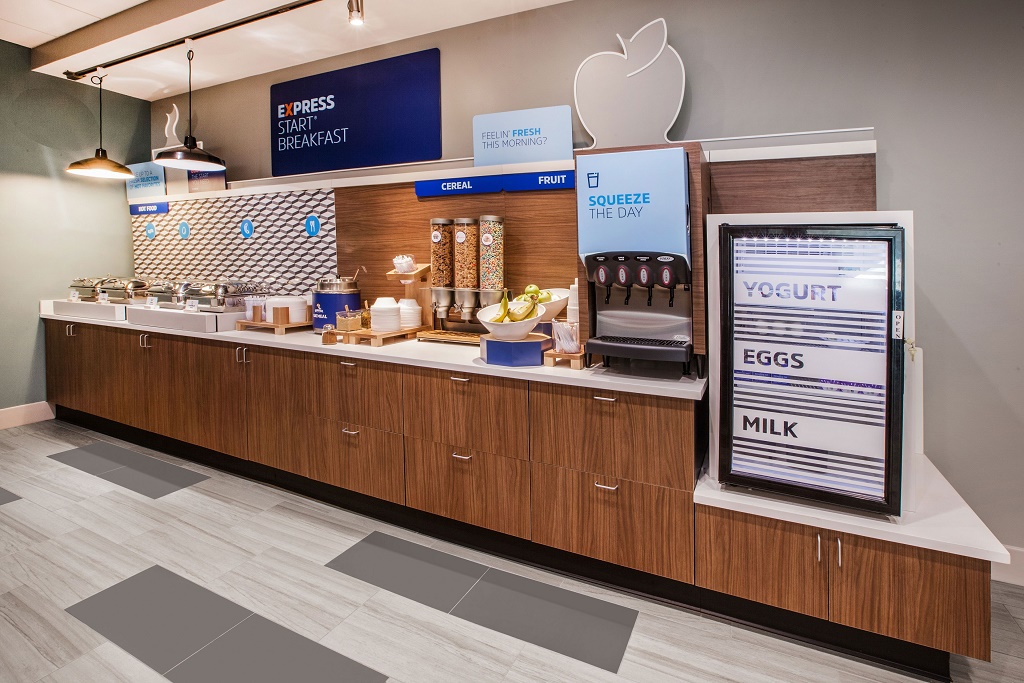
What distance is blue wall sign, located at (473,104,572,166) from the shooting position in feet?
10.1

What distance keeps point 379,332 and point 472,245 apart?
73 centimetres

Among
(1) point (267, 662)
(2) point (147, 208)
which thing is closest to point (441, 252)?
(1) point (267, 662)

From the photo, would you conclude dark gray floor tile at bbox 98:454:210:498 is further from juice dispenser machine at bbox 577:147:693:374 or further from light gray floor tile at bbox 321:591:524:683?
juice dispenser machine at bbox 577:147:693:374

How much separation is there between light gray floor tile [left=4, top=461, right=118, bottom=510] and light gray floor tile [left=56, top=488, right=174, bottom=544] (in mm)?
105

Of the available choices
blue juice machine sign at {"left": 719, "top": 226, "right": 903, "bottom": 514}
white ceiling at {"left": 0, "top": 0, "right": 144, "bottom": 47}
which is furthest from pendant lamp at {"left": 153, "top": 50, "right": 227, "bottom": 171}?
blue juice machine sign at {"left": 719, "top": 226, "right": 903, "bottom": 514}

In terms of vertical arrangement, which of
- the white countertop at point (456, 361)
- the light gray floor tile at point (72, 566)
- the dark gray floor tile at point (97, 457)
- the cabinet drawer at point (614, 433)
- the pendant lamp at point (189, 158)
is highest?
the pendant lamp at point (189, 158)

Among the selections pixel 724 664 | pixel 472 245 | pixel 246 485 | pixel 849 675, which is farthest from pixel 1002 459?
pixel 246 485

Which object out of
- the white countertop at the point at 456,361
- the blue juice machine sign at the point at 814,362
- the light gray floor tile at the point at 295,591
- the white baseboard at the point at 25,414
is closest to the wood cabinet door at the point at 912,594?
the blue juice machine sign at the point at 814,362

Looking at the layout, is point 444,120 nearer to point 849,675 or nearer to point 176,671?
point 176,671

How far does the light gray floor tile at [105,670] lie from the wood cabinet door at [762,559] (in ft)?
6.56

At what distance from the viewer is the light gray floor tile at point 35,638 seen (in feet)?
6.43

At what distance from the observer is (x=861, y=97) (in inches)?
98.3

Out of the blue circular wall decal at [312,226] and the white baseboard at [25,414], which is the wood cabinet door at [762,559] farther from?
the white baseboard at [25,414]

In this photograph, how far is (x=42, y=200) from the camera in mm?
4695
